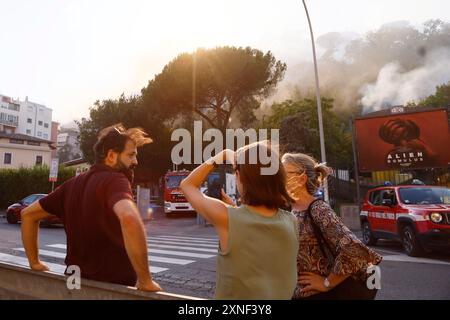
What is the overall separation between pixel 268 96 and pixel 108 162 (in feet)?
111

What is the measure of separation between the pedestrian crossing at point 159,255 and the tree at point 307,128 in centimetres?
2059

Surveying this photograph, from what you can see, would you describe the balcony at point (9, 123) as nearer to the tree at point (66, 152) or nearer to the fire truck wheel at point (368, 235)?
the tree at point (66, 152)

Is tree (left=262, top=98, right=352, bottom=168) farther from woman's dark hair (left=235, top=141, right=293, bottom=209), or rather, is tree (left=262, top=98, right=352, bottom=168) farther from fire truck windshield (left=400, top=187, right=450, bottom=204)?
woman's dark hair (left=235, top=141, right=293, bottom=209)

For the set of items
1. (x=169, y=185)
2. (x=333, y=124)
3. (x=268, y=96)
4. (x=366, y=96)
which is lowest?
(x=169, y=185)

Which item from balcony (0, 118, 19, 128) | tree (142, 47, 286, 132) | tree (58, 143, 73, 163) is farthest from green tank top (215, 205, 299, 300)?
tree (58, 143, 73, 163)

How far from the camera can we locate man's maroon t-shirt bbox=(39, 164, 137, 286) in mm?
1926

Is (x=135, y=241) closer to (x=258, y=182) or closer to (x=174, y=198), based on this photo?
(x=258, y=182)

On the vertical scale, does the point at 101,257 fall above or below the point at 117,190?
below

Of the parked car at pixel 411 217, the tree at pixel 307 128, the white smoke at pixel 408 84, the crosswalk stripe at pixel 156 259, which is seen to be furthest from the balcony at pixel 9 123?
the white smoke at pixel 408 84

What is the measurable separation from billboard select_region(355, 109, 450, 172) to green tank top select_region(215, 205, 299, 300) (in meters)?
17.0

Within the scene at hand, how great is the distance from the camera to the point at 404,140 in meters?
17.1
